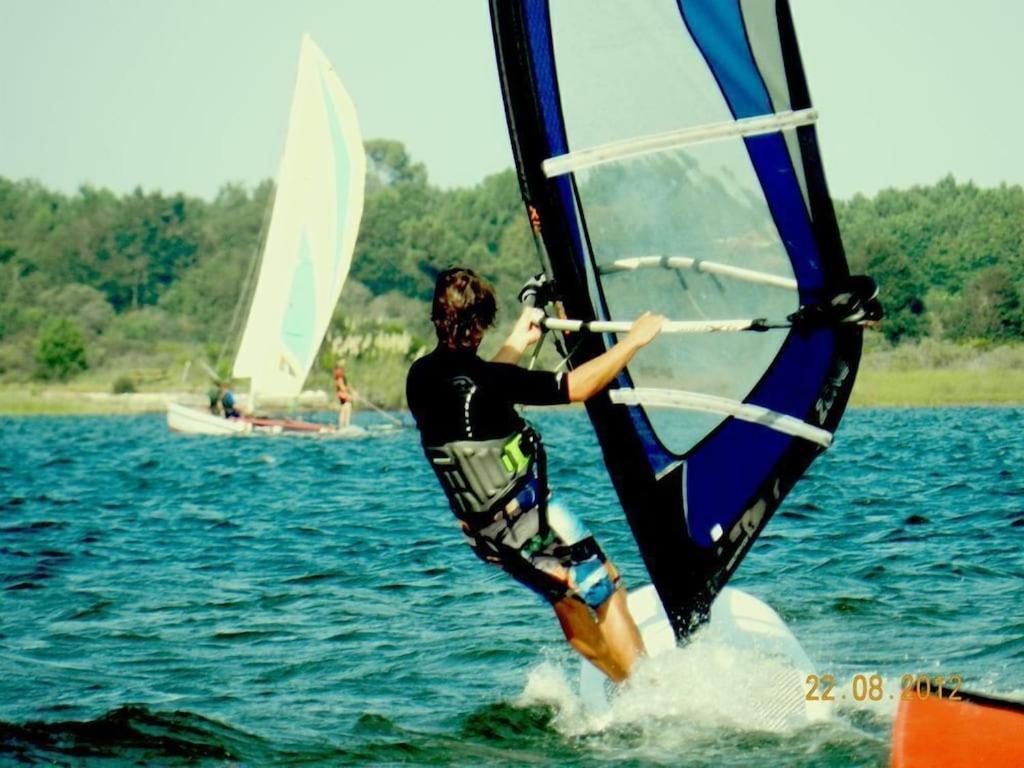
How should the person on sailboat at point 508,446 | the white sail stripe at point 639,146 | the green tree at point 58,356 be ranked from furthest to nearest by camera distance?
the green tree at point 58,356, the white sail stripe at point 639,146, the person on sailboat at point 508,446

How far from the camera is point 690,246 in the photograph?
544cm

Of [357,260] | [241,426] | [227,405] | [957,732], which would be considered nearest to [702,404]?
[957,732]

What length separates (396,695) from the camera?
6.27m

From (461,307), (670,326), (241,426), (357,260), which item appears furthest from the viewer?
(357,260)

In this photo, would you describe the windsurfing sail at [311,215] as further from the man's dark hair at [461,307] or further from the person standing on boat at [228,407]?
the man's dark hair at [461,307]

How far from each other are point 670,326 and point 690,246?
44 centimetres

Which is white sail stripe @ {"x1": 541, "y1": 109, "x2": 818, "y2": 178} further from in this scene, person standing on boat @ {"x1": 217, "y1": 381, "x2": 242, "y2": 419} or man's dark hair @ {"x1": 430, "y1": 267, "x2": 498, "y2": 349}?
person standing on boat @ {"x1": 217, "y1": 381, "x2": 242, "y2": 419}

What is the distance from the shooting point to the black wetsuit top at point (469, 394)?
495cm

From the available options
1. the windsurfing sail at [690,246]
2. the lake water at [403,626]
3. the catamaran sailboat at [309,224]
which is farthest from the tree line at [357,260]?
the windsurfing sail at [690,246]

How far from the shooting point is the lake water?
17.9 feet

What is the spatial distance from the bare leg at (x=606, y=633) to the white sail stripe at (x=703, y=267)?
46.2 inches

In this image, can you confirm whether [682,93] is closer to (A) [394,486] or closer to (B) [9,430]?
(A) [394,486]

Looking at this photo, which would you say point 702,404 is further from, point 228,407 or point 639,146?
point 228,407

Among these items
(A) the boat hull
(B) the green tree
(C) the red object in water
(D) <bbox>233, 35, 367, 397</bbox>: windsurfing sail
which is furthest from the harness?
(B) the green tree
